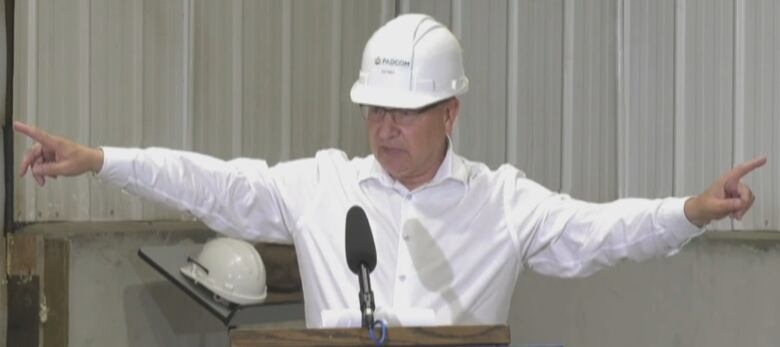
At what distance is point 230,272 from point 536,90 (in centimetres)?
199

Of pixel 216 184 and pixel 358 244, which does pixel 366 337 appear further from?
pixel 216 184

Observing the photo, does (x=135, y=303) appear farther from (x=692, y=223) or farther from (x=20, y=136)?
(x=692, y=223)

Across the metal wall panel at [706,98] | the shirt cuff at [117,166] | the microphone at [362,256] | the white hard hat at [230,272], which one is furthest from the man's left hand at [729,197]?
the metal wall panel at [706,98]

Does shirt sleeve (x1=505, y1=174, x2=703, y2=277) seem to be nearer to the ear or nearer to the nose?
the ear

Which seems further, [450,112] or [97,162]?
[450,112]

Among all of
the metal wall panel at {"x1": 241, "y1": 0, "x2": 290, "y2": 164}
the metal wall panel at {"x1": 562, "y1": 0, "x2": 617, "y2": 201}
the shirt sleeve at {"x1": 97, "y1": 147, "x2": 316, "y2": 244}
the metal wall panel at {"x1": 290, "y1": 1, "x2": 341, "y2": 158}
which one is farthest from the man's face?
the metal wall panel at {"x1": 562, "y1": 0, "x2": 617, "y2": 201}

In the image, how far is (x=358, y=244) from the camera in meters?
1.94

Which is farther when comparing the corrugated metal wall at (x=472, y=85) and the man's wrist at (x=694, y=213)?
the corrugated metal wall at (x=472, y=85)

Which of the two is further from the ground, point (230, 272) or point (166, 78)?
point (166, 78)

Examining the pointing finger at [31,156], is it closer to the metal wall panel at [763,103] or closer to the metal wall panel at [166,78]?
the metal wall panel at [166,78]

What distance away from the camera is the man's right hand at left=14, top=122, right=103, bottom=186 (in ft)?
7.30

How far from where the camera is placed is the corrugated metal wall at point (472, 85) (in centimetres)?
388

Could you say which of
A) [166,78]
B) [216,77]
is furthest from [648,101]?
[166,78]

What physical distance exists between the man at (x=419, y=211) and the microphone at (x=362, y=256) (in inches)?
24.6
